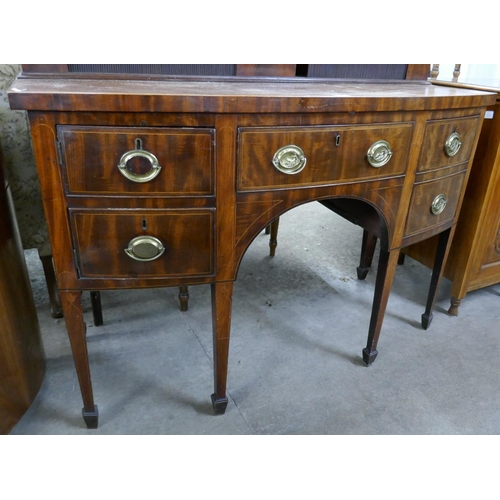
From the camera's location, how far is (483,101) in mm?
1089

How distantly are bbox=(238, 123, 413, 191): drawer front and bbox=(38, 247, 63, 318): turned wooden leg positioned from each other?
31.3 inches

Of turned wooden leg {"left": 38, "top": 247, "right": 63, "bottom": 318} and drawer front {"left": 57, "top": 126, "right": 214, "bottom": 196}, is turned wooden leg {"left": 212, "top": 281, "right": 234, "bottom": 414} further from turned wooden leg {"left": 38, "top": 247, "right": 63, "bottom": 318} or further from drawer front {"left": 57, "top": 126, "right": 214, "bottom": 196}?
turned wooden leg {"left": 38, "top": 247, "right": 63, "bottom": 318}

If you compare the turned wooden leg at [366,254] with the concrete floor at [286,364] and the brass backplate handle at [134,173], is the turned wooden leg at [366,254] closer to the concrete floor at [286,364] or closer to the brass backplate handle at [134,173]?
the concrete floor at [286,364]

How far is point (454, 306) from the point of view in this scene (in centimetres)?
159

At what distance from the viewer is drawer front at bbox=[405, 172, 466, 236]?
111 cm

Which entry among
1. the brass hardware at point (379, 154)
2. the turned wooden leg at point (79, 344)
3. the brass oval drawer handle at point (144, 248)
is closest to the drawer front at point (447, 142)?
the brass hardware at point (379, 154)

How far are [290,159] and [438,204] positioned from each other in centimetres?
53

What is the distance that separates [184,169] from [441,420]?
36.9 inches

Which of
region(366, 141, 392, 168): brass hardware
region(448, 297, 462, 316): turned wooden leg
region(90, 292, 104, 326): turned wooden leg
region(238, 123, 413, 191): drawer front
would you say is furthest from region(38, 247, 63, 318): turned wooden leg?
region(448, 297, 462, 316): turned wooden leg

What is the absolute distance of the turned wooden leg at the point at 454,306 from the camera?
5.16ft

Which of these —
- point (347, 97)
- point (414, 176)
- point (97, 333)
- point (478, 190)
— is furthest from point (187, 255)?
point (478, 190)

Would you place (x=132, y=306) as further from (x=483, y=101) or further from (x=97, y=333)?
(x=483, y=101)

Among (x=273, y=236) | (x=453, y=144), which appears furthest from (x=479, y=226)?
(x=273, y=236)

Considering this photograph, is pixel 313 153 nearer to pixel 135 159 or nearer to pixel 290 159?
pixel 290 159
